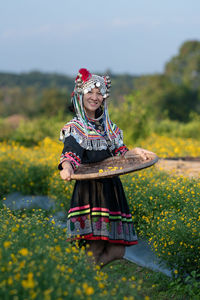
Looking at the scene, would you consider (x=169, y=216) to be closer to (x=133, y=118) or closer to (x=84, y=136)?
(x=84, y=136)

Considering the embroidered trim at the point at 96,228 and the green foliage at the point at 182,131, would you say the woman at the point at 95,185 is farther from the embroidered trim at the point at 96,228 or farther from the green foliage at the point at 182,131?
the green foliage at the point at 182,131

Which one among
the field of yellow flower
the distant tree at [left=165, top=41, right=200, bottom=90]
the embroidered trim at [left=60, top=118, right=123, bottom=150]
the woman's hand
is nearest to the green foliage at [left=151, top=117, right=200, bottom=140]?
the field of yellow flower

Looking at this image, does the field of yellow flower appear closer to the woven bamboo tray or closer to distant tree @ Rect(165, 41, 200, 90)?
the woven bamboo tray

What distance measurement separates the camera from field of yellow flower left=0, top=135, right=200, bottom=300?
5.95ft

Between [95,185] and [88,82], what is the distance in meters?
0.83

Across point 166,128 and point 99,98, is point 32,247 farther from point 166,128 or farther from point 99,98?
point 166,128

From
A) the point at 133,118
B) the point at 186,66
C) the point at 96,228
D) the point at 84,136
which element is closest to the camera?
the point at 96,228

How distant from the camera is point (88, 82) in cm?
316

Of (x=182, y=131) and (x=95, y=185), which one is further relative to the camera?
(x=182, y=131)

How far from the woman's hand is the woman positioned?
0.05 feet

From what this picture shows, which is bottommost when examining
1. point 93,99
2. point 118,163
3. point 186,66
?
point 118,163

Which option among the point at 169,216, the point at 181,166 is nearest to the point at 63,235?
the point at 169,216

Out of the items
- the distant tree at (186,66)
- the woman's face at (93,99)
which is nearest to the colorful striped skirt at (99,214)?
the woman's face at (93,99)

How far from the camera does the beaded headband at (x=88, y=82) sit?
10.3ft
